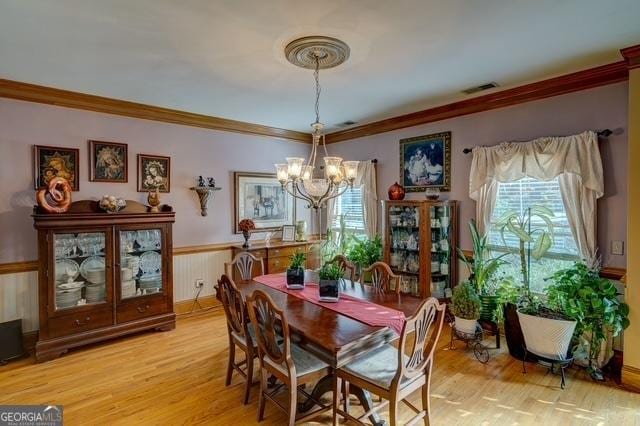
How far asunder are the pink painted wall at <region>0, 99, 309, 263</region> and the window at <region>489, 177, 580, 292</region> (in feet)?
9.95

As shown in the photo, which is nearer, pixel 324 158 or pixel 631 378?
pixel 631 378

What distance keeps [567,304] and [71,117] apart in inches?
204

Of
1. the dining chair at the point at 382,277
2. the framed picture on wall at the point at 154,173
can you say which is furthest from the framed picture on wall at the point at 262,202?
the dining chair at the point at 382,277

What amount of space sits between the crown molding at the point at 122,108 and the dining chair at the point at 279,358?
3015mm

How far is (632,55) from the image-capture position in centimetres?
254

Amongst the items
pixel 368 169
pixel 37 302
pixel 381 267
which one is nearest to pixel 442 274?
pixel 381 267

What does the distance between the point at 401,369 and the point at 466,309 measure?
174 centimetres

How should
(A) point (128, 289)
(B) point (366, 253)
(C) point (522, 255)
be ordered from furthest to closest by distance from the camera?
(B) point (366, 253) → (A) point (128, 289) → (C) point (522, 255)

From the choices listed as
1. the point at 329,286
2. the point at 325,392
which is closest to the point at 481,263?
the point at 329,286

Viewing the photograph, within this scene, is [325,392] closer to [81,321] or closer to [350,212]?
[81,321]

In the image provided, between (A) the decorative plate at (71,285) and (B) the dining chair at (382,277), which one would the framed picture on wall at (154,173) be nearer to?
(A) the decorative plate at (71,285)

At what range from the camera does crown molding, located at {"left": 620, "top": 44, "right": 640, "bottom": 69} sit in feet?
8.21

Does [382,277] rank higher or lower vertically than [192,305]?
higher

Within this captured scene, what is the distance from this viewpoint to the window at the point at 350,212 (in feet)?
17.3
